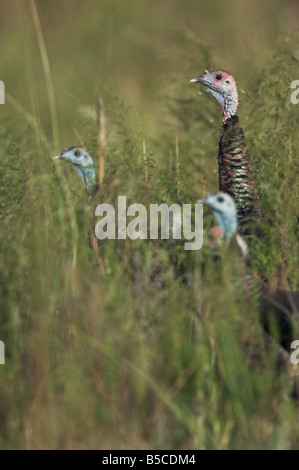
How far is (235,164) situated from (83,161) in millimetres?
551

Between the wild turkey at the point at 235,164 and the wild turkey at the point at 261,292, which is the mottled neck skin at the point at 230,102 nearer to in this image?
the wild turkey at the point at 235,164

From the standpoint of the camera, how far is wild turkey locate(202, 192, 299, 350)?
2.77 metres

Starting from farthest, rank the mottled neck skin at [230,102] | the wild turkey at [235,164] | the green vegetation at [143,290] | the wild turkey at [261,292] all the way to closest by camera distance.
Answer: the mottled neck skin at [230,102], the wild turkey at [235,164], the wild turkey at [261,292], the green vegetation at [143,290]

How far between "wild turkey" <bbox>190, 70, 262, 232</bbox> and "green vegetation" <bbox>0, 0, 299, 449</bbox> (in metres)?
0.07

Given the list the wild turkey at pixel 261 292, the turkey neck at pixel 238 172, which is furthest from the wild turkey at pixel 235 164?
the wild turkey at pixel 261 292

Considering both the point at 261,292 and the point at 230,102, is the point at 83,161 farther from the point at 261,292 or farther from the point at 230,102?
the point at 261,292

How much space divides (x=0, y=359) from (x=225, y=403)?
2.16 ft

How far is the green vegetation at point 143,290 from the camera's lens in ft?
7.91

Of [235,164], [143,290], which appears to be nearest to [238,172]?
[235,164]

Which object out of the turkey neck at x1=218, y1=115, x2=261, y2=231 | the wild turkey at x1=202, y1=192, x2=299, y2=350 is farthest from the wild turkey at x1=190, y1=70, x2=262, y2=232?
the wild turkey at x1=202, y1=192, x2=299, y2=350

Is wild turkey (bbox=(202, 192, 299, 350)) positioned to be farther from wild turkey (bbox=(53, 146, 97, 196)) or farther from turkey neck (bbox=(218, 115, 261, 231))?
wild turkey (bbox=(53, 146, 97, 196))

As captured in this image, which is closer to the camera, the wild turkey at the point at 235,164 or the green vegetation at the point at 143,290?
the green vegetation at the point at 143,290

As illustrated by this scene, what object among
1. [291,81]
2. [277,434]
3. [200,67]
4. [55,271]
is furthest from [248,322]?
[200,67]
